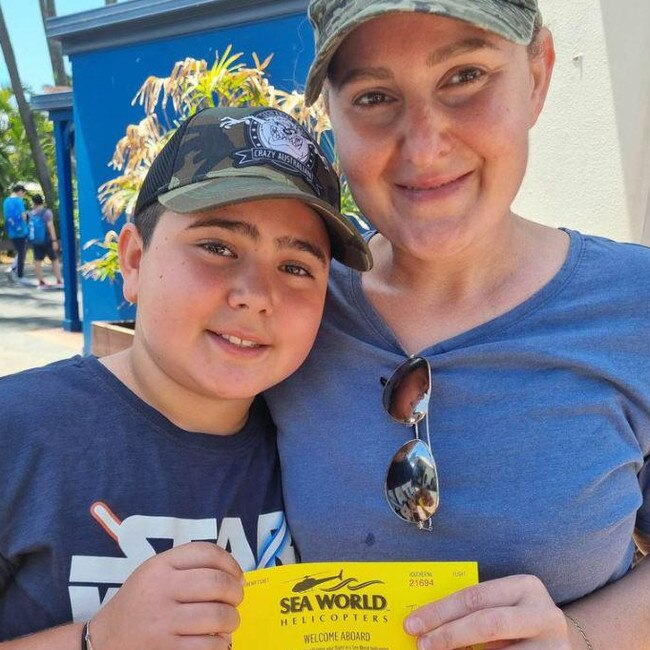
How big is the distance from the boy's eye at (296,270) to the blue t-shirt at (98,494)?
368 millimetres

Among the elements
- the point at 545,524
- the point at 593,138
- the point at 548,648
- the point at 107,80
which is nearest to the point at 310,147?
the point at 545,524

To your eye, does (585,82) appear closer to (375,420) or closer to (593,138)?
(593,138)

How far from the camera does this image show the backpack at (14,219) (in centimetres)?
1560

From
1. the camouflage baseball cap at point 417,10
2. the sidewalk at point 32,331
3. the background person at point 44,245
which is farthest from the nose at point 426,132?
the background person at point 44,245

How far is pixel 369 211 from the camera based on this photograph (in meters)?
1.55

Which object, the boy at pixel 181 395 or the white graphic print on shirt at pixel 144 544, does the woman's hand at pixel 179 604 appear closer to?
the boy at pixel 181 395

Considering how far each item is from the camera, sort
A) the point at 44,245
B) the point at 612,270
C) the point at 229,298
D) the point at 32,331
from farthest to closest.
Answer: the point at 44,245 → the point at 32,331 → the point at 612,270 → the point at 229,298

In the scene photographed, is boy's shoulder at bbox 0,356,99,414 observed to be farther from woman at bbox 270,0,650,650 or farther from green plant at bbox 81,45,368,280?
green plant at bbox 81,45,368,280

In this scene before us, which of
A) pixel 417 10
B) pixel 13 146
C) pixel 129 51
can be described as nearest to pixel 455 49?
pixel 417 10

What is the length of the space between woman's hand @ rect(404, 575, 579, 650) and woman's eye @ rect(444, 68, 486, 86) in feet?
2.89

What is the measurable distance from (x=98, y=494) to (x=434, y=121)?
0.93 m

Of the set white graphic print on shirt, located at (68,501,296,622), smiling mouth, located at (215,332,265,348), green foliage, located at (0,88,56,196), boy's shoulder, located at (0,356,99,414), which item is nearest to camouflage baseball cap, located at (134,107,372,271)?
smiling mouth, located at (215,332,265,348)

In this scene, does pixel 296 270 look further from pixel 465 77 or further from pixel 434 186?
pixel 465 77

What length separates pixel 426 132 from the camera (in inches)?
55.0
